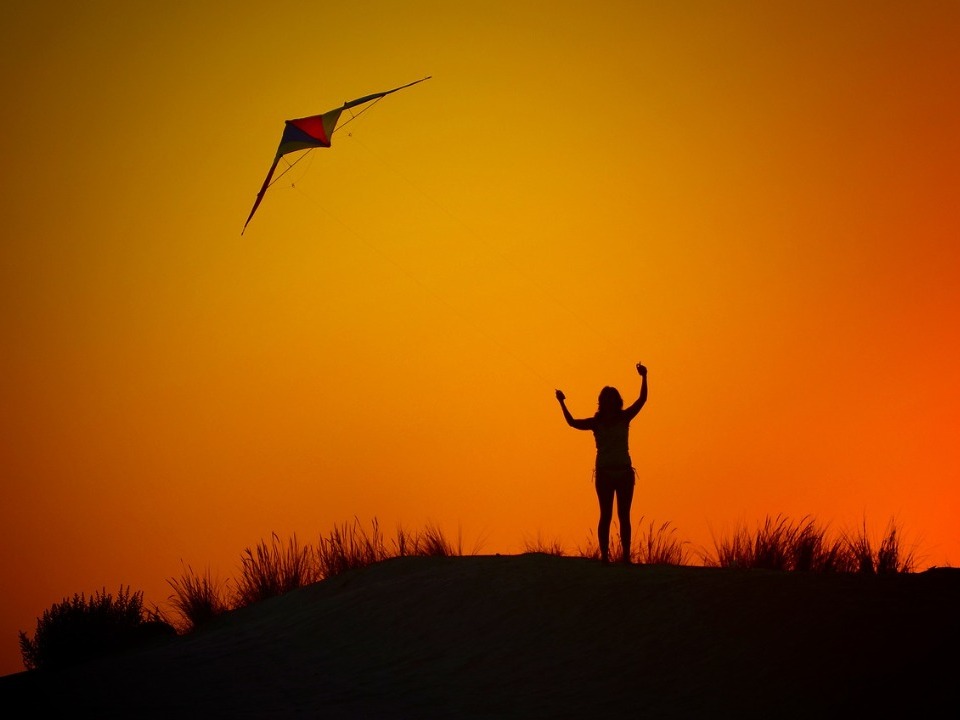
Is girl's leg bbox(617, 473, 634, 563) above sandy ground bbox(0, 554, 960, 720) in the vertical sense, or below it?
→ above

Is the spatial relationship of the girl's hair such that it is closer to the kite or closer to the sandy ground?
the sandy ground

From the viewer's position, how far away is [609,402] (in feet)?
43.2

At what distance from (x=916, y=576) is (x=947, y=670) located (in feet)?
8.00

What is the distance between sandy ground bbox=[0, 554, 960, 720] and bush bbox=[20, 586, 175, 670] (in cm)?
354

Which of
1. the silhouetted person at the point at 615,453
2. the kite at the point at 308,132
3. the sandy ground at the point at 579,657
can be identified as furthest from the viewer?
the kite at the point at 308,132

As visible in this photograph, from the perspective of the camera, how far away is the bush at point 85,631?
1612 cm

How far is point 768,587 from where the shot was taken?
10.9 metres

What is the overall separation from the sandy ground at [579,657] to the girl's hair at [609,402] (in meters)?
1.61

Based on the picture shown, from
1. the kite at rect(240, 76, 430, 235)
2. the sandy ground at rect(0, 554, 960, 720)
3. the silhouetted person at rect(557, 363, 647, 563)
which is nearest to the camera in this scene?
the sandy ground at rect(0, 554, 960, 720)

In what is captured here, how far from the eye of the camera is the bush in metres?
16.1

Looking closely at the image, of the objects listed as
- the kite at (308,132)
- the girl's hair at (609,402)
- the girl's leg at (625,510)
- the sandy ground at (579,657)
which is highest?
the kite at (308,132)

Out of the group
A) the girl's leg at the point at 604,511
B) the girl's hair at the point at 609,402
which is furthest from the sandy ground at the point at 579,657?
the girl's hair at the point at 609,402

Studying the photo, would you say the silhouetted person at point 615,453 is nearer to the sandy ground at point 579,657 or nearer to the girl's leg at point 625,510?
the girl's leg at point 625,510

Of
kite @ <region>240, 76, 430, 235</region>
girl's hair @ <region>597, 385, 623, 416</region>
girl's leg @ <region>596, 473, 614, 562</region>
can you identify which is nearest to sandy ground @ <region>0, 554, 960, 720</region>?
girl's leg @ <region>596, 473, 614, 562</region>
